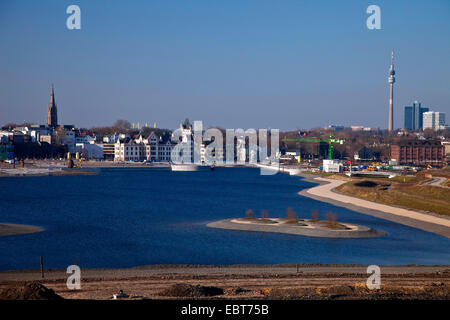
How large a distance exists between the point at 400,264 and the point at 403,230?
7169 millimetres

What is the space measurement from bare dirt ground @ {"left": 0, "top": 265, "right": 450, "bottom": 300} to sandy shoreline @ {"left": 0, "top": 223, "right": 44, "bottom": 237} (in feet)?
21.8

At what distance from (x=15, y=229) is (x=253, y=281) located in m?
11.7

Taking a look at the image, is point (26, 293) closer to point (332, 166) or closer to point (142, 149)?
point (332, 166)

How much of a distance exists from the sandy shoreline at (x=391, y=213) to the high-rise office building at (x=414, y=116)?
156785 mm

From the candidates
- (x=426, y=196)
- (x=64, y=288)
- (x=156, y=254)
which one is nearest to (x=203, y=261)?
(x=156, y=254)

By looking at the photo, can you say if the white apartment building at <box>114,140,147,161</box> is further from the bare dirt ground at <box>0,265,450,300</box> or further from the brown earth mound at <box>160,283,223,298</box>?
the brown earth mound at <box>160,283,223,298</box>

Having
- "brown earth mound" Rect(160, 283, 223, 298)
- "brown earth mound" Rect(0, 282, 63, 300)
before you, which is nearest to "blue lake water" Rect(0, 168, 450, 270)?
"brown earth mound" Rect(160, 283, 223, 298)

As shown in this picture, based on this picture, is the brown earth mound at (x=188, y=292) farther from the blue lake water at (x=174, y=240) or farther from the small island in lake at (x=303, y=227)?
the small island in lake at (x=303, y=227)

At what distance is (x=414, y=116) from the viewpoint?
18700 cm

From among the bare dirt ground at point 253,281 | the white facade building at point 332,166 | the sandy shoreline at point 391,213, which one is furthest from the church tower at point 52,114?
the bare dirt ground at point 253,281

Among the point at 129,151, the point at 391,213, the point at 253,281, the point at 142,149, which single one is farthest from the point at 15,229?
the point at 142,149

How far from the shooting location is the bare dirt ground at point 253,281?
1064cm
